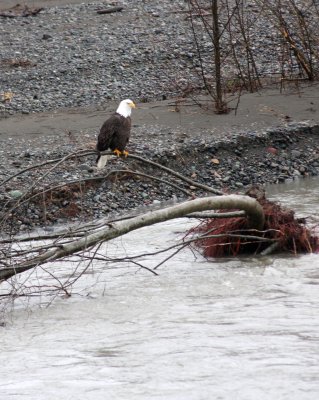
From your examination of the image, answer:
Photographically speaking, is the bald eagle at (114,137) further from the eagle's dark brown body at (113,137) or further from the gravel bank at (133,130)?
the gravel bank at (133,130)

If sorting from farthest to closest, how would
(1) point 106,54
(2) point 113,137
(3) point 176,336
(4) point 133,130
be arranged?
(1) point 106,54 < (4) point 133,130 < (2) point 113,137 < (3) point 176,336

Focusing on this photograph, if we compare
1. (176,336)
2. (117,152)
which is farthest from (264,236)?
(176,336)

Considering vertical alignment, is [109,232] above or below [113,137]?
below

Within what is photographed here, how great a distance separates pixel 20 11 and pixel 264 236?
1228 centimetres

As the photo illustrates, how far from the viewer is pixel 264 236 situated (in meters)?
9.50

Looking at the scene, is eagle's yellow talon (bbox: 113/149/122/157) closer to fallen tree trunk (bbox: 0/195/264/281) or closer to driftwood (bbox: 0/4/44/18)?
fallen tree trunk (bbox: 0/195/264/281)

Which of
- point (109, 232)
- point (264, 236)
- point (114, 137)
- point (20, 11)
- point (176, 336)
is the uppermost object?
point (20, 11)

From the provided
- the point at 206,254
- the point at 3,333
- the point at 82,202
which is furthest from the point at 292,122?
the point at 3,333

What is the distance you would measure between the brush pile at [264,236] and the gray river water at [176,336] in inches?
5.1

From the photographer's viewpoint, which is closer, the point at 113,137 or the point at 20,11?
the point at 113,137

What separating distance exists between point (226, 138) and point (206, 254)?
159 inches

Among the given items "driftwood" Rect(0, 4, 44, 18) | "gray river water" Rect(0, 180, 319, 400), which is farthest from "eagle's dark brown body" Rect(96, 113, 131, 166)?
"driftwood" Rect(0, 4, 44, 18)

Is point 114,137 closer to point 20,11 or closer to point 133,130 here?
point 133,130

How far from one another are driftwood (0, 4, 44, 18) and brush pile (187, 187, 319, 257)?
11.4 meters
